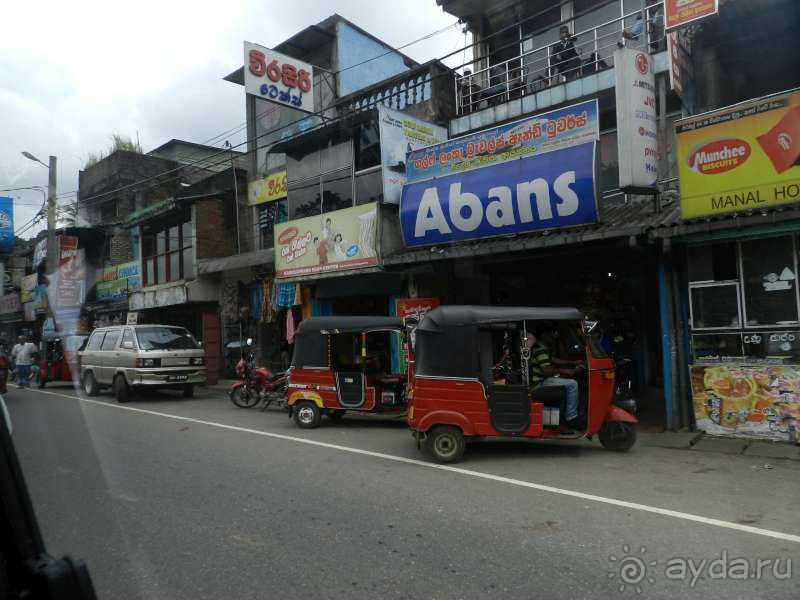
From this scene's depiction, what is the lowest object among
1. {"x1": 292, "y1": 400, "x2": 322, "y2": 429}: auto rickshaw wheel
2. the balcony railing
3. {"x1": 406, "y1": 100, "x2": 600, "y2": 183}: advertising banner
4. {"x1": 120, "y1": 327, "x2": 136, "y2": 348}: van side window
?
{"x1": 292, "y1": 400, "x2": 322, "y2": 429}: auto rickshaw wheel

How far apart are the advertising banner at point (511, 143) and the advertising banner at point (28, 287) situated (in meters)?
25.4

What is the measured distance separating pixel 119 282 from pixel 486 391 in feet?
71.8

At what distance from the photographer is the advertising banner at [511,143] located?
10852mm

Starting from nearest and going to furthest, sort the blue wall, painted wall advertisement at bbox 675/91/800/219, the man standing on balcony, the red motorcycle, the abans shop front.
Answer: painted wall advertisement at bbox 675/91/800/219, the abans shop front, the red motorcycle, the man standing on balcony, the blue wall

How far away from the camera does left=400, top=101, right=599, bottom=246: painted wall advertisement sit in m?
10.4

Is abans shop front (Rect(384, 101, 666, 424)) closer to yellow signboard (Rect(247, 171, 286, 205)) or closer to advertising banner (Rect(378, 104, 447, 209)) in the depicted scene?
advertising banner (Rect(378, 104, 447, 209))

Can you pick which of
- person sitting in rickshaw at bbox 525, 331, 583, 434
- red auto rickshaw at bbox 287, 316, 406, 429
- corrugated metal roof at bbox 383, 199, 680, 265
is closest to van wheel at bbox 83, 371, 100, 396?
red auto rickshaw at bbox 287, 316, 406, 429

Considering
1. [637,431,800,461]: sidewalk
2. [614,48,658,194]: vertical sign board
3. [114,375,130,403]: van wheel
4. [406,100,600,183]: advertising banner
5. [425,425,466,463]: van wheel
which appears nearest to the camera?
[425,425,466,463]: van wheel

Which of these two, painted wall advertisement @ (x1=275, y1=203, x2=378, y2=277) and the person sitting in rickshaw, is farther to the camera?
painted wall advertisement @ (x1=275, y1=203, x2=378, y2=277)

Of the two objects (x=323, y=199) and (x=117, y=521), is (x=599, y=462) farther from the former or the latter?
(x=323, y=199)

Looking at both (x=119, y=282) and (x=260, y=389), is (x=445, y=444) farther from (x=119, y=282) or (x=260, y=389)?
(x=119, y=282)

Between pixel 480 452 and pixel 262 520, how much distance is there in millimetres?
3646

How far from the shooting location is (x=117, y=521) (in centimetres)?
525

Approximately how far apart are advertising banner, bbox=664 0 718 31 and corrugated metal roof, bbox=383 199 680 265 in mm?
2971
